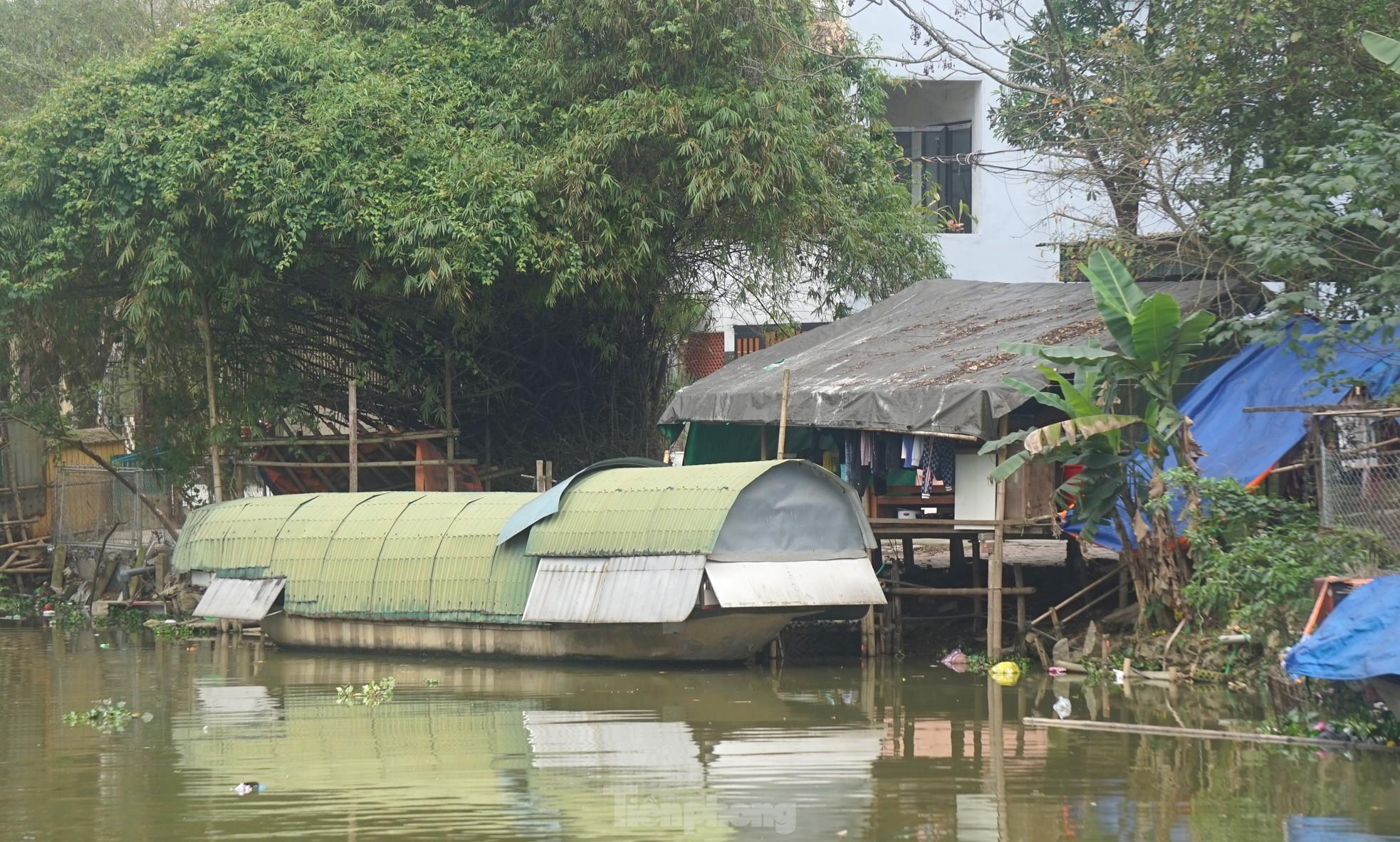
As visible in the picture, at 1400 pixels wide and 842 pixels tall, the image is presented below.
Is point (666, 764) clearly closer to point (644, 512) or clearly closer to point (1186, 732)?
point (1186, 732)

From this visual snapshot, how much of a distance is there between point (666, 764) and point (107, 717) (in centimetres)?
527

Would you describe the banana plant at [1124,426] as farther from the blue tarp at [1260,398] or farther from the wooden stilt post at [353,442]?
the wooden stilt post at [353,442]

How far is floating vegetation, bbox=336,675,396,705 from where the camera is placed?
13445 millimetres

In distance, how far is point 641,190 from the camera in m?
19.2

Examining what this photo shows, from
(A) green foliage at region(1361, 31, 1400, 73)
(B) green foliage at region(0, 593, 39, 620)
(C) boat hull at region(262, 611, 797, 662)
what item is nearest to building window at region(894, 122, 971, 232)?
(C) boat hull at region(262, 611, 797, 662)

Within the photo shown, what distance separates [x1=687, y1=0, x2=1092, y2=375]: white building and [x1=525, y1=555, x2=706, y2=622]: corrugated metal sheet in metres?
9.64

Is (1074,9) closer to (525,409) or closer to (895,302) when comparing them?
(895,302)

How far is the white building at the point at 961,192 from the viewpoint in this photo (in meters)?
25.1

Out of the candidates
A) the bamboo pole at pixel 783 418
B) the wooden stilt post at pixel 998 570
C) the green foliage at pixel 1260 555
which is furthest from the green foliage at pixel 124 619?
the green foliage at pixel 1260 555

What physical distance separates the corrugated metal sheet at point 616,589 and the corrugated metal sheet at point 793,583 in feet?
0.93

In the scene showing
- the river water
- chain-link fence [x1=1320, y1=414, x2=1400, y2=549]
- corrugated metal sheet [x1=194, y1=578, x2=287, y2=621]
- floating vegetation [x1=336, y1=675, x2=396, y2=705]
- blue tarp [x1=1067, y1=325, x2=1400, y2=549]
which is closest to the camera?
the river water

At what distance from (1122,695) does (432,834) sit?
23.0ft

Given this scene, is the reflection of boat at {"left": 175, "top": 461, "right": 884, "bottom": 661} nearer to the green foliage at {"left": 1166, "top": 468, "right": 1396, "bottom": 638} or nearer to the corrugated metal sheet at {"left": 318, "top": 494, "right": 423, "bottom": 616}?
the corrugated metal sheet at {"left": 318, "top": 494, "right": 423, "bottom": 616}

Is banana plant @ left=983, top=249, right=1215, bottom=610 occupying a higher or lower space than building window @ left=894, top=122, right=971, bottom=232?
lower
